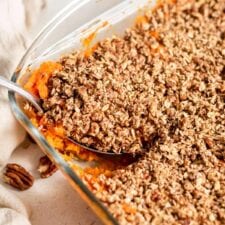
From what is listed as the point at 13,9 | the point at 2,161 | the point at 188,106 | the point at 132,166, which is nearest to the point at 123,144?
the point at 132,166

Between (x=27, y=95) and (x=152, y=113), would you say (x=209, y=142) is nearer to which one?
(x=152, y=113)

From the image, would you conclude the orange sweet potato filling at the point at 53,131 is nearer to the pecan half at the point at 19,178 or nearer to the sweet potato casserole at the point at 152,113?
the sweet potato casserole at the point at 152,113

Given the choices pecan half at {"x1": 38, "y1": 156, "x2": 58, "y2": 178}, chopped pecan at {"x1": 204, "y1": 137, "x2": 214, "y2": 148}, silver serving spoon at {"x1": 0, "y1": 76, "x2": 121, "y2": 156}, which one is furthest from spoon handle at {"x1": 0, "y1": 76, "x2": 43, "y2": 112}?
chopped pecan at {"x1": 204, "y1": 137, "x2": 214, "y2": 148}

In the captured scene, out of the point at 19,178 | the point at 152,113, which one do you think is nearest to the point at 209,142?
the point at 152,113

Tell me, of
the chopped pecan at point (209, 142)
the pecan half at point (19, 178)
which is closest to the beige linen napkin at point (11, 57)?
the pecan half at point (19, 178)

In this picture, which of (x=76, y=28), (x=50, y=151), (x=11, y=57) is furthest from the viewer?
(x=76, y=28)

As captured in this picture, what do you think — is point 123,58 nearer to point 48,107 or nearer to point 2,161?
point 48,107
